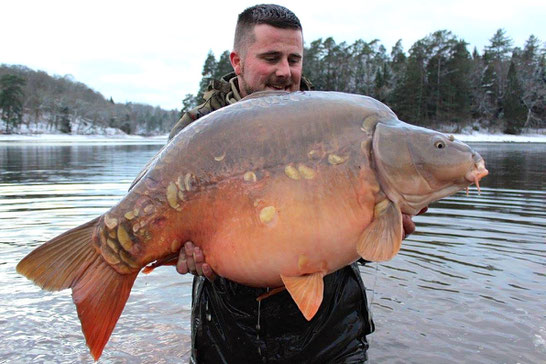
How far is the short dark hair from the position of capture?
9.11 ft

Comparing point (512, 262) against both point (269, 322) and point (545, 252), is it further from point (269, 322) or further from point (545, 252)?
point (269, 322)

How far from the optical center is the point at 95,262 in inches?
84.4

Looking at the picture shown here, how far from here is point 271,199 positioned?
1.95 metres

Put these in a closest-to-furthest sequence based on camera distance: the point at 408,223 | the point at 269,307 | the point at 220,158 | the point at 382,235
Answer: the point at 382,235, the point at 220,158, the point at 408,223, the point at 269,307

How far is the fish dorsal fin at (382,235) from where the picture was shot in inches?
72.9

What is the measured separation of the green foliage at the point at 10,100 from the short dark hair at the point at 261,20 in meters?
78.7

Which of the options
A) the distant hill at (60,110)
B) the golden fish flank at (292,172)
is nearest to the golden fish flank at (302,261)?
the golden fish flank at (292,172)

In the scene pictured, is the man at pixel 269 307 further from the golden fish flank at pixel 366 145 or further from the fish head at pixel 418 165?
the golden fish flank at pixel 366 145

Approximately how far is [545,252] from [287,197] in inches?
246

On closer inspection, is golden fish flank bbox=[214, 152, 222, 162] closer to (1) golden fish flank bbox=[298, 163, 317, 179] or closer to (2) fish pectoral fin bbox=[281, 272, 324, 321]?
(1) golden fish flank bbox=[298, 163, 317, 179]

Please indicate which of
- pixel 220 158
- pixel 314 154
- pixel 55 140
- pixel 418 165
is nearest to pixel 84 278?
pixel 220 158

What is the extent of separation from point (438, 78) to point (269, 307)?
59.9 m

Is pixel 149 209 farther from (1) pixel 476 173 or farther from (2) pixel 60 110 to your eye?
(2) pixel 60 110

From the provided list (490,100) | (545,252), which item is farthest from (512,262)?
(490,100)
